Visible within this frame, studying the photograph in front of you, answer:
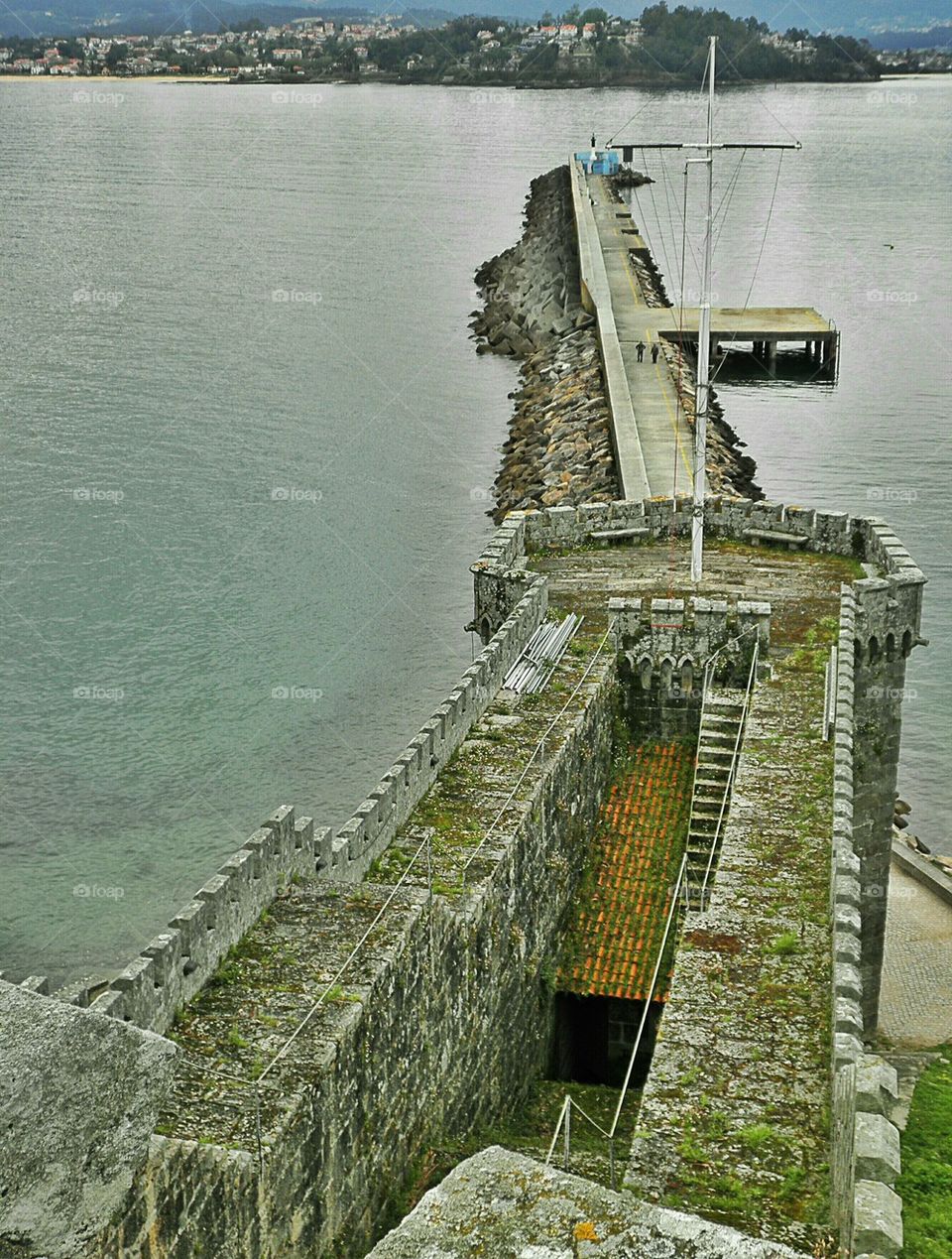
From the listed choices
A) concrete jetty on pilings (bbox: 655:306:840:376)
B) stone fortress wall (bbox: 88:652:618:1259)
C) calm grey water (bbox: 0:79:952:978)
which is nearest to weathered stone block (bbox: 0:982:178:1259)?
stone fortress wall (bbox: 88:652:618:1259)

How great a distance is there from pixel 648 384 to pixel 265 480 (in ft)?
40.3

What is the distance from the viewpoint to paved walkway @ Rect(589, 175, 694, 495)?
42.1 meters

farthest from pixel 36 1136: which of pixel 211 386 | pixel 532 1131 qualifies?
pixel 211 386

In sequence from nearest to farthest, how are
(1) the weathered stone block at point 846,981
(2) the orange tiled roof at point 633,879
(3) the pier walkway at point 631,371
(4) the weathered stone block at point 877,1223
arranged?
(4) the weathered stone block at point 877,1223 → (1) the weathered stone block at point 846,981 → (2) the orange tiled roof at point 633,879 → (3) the pier walkway at point 631,371

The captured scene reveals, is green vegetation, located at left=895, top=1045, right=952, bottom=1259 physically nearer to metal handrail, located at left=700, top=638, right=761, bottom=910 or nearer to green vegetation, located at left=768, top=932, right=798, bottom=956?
green vegetation, located at left=768, top=932, right=798, bottom=956

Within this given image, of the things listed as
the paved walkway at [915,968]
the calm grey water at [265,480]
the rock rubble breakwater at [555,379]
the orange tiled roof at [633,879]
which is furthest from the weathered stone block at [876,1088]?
the rock rubble breakwater at [555,379]

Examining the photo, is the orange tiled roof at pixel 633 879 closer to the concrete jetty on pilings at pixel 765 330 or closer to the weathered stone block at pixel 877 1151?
the weathered stone block at pixel 877 1151

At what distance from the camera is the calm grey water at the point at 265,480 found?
32750 millimetres

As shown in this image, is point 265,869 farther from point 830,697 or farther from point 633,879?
point 830,697

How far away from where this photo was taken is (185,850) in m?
30.4

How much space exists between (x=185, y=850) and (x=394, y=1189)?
51.4ft

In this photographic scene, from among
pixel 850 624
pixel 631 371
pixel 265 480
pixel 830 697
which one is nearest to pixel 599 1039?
pixel 830 697

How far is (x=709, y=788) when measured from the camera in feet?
73.6

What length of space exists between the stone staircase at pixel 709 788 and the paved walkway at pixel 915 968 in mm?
6947
